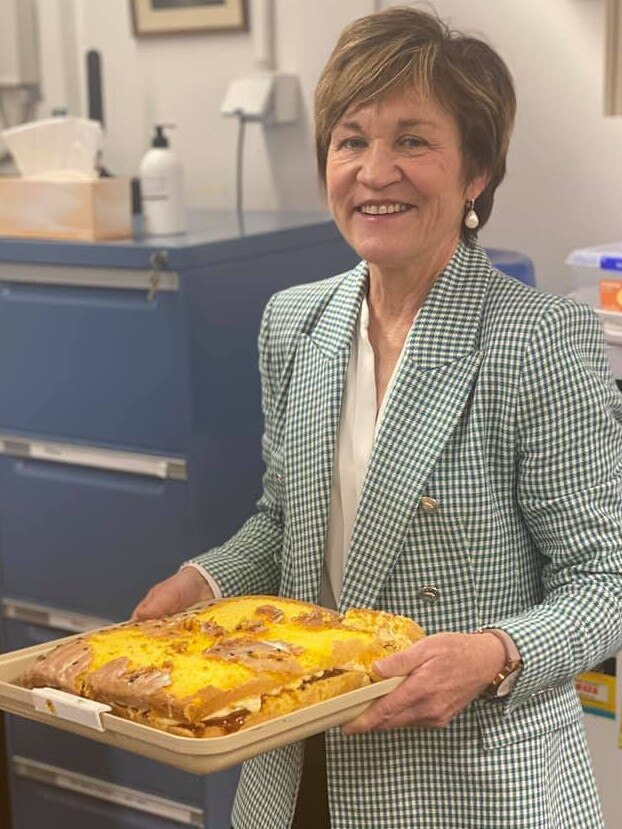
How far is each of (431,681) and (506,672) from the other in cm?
10

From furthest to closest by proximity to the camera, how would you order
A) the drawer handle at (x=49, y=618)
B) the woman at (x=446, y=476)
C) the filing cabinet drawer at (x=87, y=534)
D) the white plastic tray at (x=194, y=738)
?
1. the drawer handle at (x=49, y=618)
2. the filing cabinet drawer at (x=87, y=534)
3. the woman at (x=446, y=476)
4. the white plastic tray at (x=194, y=738)

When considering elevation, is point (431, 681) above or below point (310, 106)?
below

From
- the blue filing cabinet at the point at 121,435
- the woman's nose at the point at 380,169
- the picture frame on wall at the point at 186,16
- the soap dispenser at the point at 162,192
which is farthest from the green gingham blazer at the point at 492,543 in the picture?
the picture frame on wall at the point at 186,16

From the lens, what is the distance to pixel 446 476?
5.11 feet

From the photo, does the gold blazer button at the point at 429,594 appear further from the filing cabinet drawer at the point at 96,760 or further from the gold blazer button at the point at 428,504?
the filing cabinet drawer at the point at 96,760

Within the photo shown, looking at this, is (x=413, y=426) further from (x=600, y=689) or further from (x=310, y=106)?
(x=310, y=106)

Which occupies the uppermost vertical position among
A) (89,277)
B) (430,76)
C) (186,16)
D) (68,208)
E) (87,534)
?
(186,16)

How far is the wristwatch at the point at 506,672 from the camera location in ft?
4.81

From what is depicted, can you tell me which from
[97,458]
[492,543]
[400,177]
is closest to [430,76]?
[400,177]

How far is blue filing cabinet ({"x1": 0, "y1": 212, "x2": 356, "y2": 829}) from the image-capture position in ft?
7.88

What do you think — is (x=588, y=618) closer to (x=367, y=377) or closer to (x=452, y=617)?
(x=452, y=617)

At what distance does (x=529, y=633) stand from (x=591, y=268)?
2.93 feet

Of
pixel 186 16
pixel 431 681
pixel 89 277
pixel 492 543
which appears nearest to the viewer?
pixel 431 681

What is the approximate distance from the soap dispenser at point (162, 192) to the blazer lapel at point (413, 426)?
1.03m
